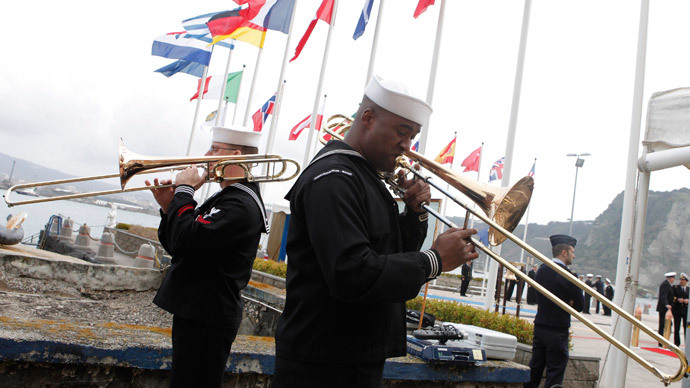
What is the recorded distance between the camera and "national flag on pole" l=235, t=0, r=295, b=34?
40.8 feet

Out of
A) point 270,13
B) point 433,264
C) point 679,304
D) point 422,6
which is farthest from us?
point 679,304

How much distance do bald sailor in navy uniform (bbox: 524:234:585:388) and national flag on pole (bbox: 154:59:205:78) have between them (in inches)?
595

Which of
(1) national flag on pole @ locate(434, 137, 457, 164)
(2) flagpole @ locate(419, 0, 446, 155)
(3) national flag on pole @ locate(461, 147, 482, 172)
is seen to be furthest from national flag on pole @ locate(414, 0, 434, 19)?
(3) national flag on pole @ locate(461, 147, 482, 172)

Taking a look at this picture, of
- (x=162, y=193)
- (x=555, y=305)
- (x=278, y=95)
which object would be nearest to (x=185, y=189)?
(x=162, y=193)

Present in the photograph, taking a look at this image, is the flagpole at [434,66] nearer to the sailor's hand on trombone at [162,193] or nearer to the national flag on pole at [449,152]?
the national flag on pole at [449,152]

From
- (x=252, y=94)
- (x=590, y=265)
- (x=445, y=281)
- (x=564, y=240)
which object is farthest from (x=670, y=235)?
(x=564, y=240)

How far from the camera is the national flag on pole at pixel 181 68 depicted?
1740 cm

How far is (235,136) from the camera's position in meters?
3.52

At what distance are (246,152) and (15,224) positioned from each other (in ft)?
35.0

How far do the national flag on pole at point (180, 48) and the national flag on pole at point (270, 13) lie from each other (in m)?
4.29

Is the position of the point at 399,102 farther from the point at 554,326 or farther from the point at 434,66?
the point at 434,66

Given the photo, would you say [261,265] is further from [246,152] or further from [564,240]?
[246,152]

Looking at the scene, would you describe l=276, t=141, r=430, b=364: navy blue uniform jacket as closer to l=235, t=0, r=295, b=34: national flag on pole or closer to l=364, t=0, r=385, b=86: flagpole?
l=364, t=0, r=385, b=86: flagpole

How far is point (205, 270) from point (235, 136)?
1083 mm
